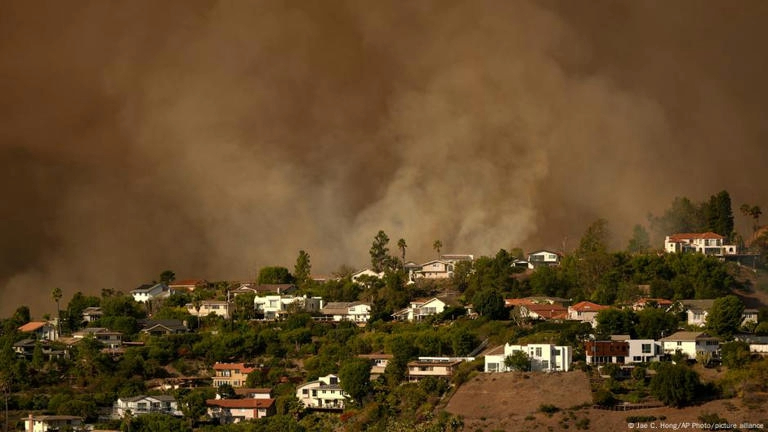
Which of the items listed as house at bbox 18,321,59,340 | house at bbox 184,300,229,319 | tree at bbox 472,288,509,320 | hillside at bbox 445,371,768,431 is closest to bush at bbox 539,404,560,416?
hillside at bbox 445,371,768,431

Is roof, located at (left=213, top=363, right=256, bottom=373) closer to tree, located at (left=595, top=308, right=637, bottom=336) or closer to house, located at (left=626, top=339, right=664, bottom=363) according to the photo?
tree, located at (left=595, top=308, right=637, bottom=336)

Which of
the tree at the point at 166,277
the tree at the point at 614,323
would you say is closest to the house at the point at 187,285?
the tree at the point at 166,277

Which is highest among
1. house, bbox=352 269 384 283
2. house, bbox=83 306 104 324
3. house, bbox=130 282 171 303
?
house, bbox=352 269 384 283

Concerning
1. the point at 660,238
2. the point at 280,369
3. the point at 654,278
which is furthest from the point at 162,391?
the point at 660,238

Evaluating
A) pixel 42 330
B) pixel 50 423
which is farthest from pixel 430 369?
pixel 42 330

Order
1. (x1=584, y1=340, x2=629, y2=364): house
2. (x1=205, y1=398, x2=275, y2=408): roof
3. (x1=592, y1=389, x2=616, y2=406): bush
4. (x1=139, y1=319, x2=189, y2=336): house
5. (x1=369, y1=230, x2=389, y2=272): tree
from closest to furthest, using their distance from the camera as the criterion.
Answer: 1. (x1=592, y1=389, x2=616, y2=406): bush
2. (x1=205, y1=398, x2=275, y2=408): roof
3. (x1=584, y1=340, x2=629, y2=364): house
4. (x1=139, y1=319, x2=189, y2=336): house
5. (x1=369, y1=230, x2=389, y2=272): tree

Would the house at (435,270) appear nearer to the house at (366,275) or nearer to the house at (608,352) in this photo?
the house at (366,275)

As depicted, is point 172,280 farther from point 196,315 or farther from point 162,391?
point 162,391
